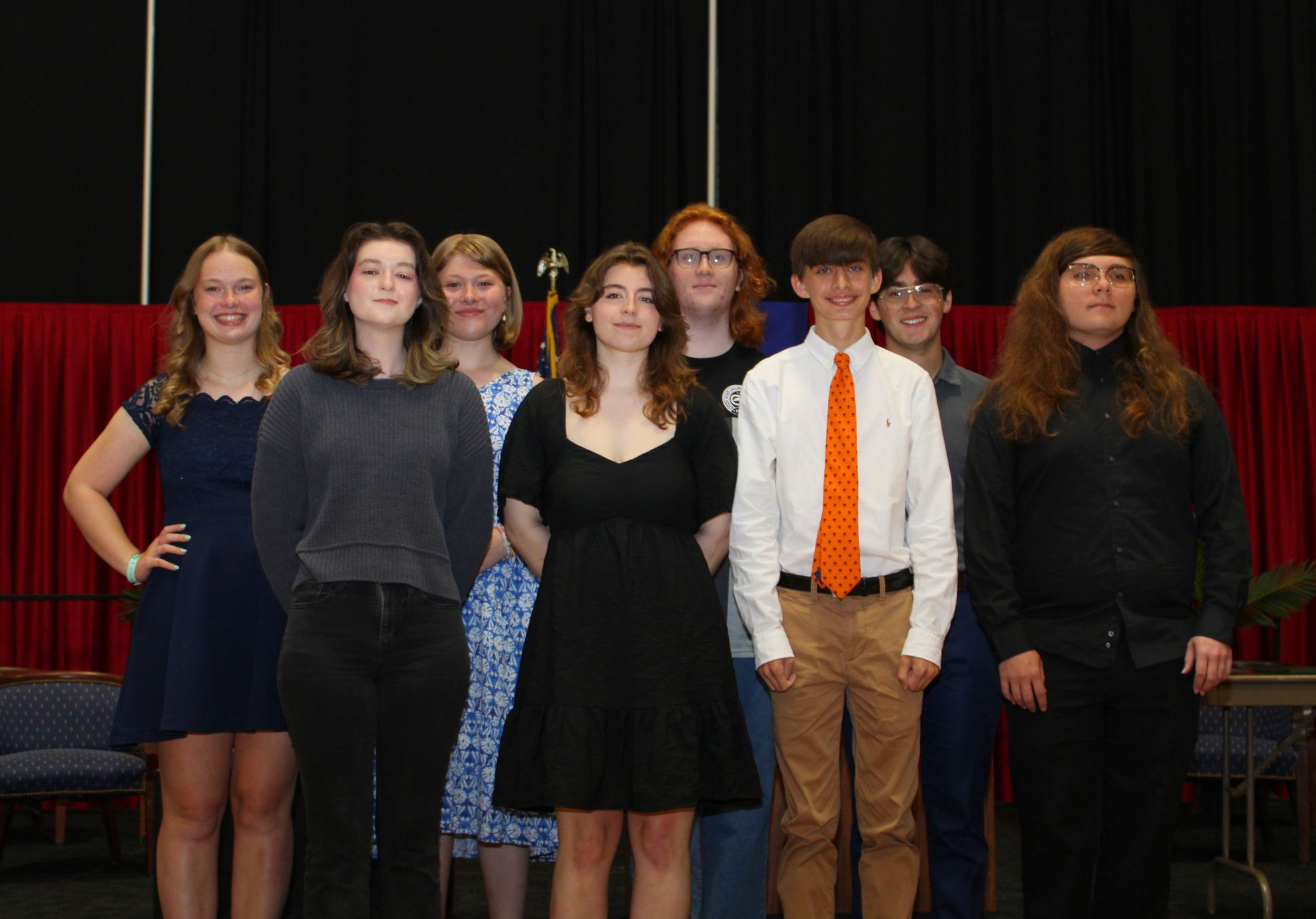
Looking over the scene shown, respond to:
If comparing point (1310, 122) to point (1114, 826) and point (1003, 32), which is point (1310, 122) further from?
point (1114, 826)

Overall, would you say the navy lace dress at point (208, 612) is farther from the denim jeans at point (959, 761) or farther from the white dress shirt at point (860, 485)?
the denim jeans at point (959, 761)

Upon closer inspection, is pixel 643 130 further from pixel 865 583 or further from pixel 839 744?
pixel 839 744

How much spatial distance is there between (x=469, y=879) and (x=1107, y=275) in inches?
125

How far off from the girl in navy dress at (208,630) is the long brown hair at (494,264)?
0.52m

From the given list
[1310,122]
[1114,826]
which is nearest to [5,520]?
[1114,826]

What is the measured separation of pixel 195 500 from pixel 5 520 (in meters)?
4.21

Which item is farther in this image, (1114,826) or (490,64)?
(490,64)

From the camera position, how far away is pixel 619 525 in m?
2.51

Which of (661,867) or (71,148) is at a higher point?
(71,148)

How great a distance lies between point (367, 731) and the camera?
221 cm

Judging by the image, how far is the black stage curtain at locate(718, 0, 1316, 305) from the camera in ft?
22.0

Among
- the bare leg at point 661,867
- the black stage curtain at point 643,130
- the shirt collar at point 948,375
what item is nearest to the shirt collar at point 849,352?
the shirt collar at point 948,375

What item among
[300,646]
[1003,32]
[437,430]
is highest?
[1003,32]

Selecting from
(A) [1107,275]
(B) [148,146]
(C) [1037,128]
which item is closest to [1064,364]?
(A) [1107,275]
